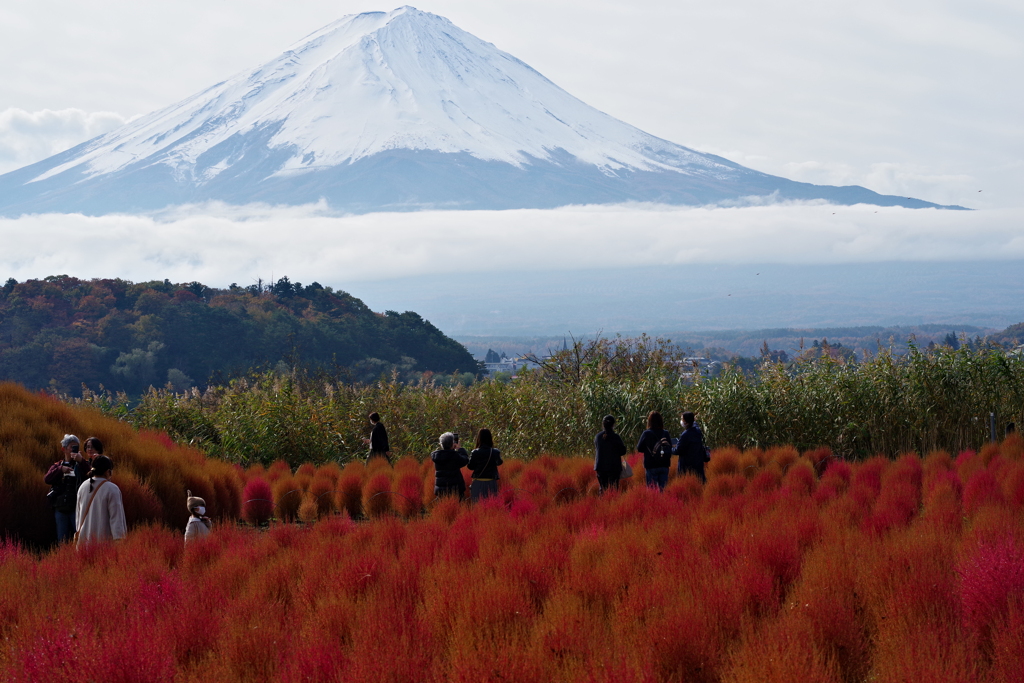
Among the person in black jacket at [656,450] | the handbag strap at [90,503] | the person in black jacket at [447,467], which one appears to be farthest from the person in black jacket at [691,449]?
the handbag strap at [90,503]

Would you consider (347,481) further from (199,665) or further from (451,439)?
(199,665)

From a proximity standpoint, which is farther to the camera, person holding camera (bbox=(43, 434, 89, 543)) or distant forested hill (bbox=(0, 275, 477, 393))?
distant forested hill (bbox=(0, 275, 477, 393))

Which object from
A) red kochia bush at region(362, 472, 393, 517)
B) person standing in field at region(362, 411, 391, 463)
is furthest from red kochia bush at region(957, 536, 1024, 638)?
person standing in field at region(362, 411, 391, 463)

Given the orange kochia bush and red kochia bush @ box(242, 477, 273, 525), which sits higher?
the orange kochia bush

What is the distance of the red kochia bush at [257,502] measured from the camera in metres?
12.6

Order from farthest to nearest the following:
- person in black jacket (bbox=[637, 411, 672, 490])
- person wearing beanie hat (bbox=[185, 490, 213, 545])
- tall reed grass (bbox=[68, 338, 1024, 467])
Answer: tall reed grass (bbox=[68, 338, 1024, 467]) → person in black jacket (bbox=[637, 411, 672, 490]) → person wearing beanie hat (bbox=[185, 490, 213, 545])

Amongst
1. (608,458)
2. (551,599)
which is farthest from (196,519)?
(608,458)

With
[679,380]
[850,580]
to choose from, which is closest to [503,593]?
[850,580]

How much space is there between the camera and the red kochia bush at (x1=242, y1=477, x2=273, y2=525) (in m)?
12.6

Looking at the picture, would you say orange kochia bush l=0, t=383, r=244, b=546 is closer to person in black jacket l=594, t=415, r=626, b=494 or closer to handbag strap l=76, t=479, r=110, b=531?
handbag strap l=76, t=479, r=110, b=531

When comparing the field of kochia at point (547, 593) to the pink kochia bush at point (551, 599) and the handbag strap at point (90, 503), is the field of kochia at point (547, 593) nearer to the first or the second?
the pink kochia bush at point (551, 599)

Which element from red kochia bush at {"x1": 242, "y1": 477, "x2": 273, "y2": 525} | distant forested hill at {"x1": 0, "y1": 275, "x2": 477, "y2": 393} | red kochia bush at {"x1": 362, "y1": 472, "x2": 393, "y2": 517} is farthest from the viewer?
distant forested hill at {"x1": 0, "y1": 275, "x2": 477, "y2": 393}

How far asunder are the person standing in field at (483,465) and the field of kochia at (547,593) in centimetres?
77

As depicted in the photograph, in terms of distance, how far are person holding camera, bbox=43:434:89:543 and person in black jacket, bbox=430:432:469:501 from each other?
3.94m
